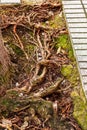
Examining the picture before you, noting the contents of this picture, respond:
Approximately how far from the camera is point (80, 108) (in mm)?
3992

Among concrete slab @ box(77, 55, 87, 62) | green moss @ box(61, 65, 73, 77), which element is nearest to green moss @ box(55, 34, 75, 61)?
green moss @ box(61, 65, 73, 77)

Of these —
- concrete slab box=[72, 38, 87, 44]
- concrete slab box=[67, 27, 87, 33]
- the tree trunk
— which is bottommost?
the tree trunk

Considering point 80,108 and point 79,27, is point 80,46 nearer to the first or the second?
point 79,27

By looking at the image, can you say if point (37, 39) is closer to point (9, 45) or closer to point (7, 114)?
point (9, 45)

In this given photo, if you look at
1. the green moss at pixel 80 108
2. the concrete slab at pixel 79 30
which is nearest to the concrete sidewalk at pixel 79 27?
the concrete slab at pixel 79 30

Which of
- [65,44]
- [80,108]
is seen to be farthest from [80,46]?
[80,108]

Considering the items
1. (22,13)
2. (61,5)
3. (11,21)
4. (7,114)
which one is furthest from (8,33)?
(7,114)

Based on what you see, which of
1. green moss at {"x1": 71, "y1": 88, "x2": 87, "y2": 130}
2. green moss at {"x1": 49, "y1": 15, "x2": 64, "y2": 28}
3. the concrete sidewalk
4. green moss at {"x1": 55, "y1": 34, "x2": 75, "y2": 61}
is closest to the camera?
green moss at {"x1": 71, "y1": 88, "x2": 87, "y2": 130}

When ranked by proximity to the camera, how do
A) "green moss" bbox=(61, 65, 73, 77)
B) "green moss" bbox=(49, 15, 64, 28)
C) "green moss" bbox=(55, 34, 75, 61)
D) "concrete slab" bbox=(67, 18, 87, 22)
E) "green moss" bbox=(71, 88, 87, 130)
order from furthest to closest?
"green moss" bbox=(49, 15, 64, 28)
"concrete slab" bbox=(67, 18, 87, 22)
"green moss" bbox=(55, 34, 75, 61)
"green moss" bbox=(61, 65, 73, 77)
"green moss" bbox=(71, 88, 87, 130)

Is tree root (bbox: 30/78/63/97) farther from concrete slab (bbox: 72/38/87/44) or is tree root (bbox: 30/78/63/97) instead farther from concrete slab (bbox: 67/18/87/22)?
concrete slab (bbox: 67/18/87/22)

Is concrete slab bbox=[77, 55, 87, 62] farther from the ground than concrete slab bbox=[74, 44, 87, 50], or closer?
closer

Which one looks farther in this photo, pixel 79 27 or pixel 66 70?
pixel 79 27

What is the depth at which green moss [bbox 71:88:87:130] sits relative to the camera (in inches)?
151

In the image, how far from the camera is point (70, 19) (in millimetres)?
5156
